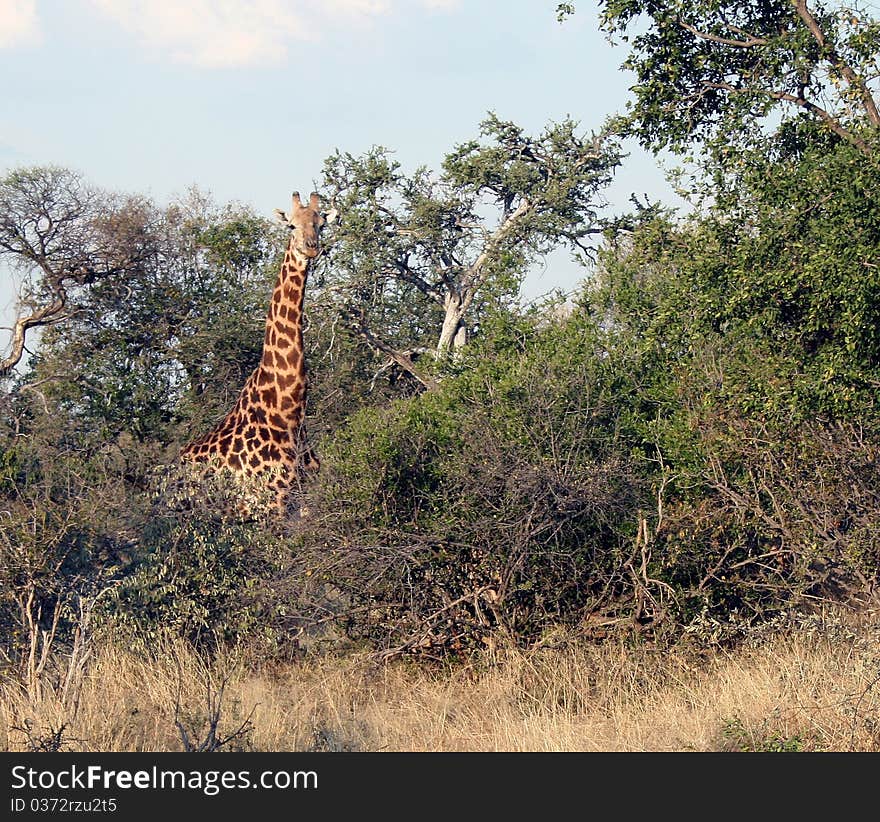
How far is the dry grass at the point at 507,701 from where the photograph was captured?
6164 millimetres

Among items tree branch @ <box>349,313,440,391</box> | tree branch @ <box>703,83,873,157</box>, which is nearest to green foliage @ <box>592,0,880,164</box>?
tree branch @ <box>703,83,873,157</box>

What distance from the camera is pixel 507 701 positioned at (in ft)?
23.6

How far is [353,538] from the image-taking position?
808 cm

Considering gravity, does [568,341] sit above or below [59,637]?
above

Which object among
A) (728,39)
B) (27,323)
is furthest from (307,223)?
(27,323)

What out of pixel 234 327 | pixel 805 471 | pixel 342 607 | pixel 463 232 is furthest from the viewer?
pixel 463 232

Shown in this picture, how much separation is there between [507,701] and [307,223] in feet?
16.4

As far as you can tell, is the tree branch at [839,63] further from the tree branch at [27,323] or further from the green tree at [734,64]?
the tree branch at [27,323]

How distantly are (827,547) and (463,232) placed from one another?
10.3m

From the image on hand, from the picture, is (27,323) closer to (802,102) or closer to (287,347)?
(287,347)

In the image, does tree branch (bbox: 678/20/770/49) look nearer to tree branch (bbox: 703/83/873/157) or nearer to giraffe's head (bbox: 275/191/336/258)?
tree branch (bbox: 703/83/873/157)
